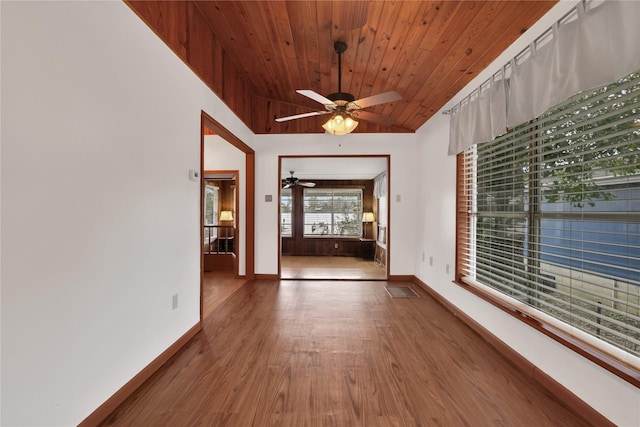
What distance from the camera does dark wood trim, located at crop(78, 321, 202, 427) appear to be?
60.5 inches

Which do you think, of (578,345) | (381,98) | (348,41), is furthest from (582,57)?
(348,41)

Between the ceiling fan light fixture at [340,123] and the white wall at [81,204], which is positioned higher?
the ceiling fan light fixture at [340,123]

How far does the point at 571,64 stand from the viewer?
1.62 metres

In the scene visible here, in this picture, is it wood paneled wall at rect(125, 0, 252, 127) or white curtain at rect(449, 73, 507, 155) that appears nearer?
wood paneled wall at rect(125, 0, 252, 127)

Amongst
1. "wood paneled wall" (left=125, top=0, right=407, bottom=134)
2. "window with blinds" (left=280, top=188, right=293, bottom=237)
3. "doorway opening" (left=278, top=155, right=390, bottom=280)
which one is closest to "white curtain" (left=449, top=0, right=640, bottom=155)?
"wood paneled wall" (left=125, top=0, right=407, bottom=134)

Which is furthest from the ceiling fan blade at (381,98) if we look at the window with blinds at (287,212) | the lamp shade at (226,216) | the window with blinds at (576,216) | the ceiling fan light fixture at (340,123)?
the window with blinds at (287,212)

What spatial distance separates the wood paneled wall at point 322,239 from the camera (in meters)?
8.30

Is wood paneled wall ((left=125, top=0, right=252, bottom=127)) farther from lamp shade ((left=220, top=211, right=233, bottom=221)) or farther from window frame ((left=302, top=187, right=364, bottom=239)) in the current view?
window frame ((left=302, top=187, right=364, bottom=239))

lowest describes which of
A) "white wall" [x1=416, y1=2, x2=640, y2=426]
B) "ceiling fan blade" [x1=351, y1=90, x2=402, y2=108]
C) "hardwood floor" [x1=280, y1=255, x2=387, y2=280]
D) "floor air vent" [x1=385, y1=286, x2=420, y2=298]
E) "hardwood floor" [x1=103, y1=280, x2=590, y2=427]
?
"hardwood floor" [x1=280, y1=255, x2=387, y2=280]

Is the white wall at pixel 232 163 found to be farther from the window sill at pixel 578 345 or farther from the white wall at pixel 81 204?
the window sill at pixel 578 345

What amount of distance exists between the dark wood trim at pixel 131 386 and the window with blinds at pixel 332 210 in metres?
6.25

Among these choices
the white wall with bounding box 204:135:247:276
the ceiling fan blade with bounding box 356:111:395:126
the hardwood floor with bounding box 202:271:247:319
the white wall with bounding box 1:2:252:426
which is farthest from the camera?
the white wall with bounding box 204:135:247:276

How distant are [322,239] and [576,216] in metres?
6.84

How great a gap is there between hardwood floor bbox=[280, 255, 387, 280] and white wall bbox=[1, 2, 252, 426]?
10.6ft
